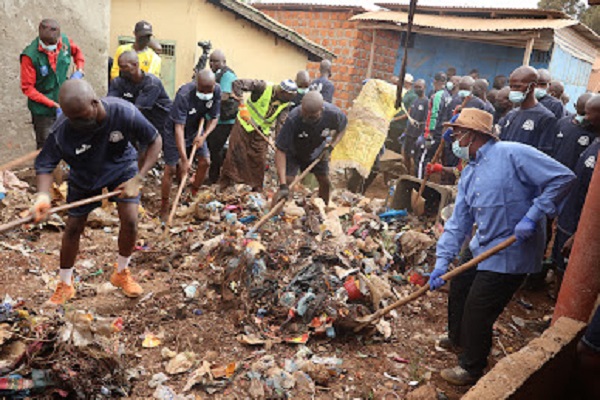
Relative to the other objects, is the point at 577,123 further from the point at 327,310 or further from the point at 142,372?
the point at 142,372

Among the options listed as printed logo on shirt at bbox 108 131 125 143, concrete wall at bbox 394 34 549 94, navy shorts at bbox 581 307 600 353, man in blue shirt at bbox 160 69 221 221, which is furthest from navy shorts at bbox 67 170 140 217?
concrete wall at bbox 394 34 549 94

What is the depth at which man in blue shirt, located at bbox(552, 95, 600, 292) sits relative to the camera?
455 cm

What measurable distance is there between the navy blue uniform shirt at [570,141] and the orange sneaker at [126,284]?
4.35 metres

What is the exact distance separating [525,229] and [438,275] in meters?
0.76

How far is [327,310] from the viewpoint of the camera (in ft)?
13.5

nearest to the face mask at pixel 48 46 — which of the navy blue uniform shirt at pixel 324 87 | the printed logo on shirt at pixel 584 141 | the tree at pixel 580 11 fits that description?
the navy blue uniform shirt at pixel 324 87

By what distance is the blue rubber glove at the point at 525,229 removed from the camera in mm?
3219

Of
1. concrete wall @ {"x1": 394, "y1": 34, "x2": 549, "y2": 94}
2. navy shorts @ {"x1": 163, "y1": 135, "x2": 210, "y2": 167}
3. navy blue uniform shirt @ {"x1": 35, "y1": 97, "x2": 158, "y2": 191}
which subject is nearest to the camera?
navy blue uniform shirt @ {"x1": 35, "y1": 97, "x2": 158, "y2": 191}

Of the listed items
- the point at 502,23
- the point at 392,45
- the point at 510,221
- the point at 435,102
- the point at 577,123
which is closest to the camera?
the point at 510,221

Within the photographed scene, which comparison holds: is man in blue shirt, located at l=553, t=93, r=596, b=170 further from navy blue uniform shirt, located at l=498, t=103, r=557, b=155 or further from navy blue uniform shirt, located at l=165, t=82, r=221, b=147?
navy blue uniform shirt, located at l=165, t=82, r=221, b=147

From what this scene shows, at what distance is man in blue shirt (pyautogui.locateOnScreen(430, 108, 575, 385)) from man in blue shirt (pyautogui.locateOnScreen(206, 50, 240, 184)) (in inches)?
167

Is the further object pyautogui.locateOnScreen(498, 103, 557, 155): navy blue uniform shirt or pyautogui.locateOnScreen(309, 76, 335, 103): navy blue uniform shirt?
pyautogui.locateOnScreen(309, 76, 335, 103): navy blue uniform shirt

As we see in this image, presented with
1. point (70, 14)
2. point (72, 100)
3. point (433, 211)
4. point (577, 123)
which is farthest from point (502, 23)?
point (72, 100)

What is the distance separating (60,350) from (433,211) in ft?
18.3
